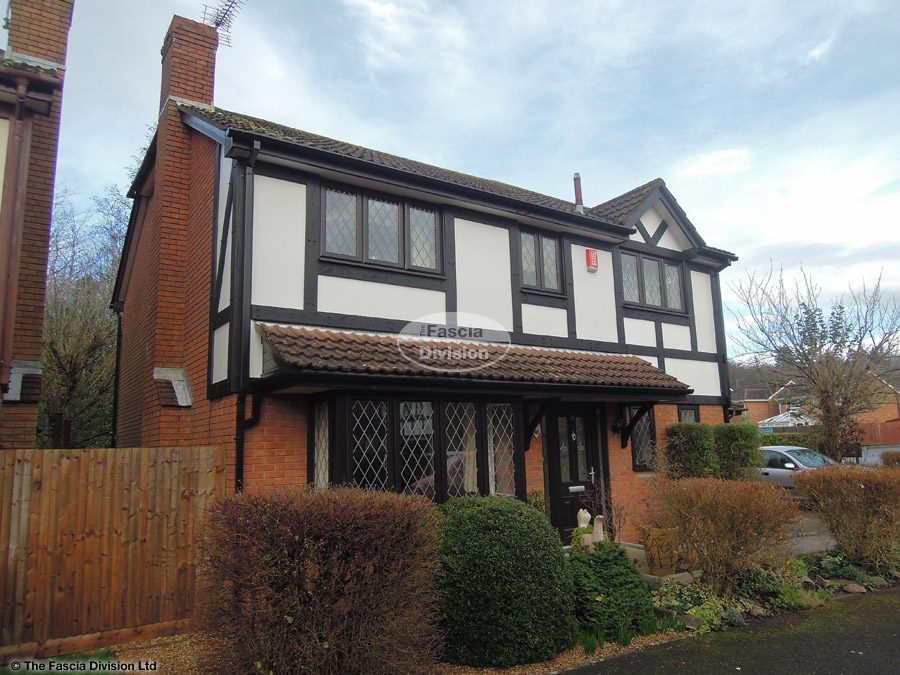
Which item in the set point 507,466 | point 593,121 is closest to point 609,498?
point 507,466

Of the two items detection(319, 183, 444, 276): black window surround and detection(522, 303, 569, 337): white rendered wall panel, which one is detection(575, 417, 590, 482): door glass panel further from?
detection(319, 183, 444, 276): black window surround

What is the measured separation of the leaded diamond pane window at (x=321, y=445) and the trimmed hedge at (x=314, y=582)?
2.84 metres

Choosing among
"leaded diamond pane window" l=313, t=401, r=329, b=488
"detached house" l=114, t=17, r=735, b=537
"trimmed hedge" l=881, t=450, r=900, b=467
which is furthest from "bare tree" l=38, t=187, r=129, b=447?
"trimmed hedge" l=881, t=450, r=900, b=467

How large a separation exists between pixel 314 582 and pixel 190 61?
948cm

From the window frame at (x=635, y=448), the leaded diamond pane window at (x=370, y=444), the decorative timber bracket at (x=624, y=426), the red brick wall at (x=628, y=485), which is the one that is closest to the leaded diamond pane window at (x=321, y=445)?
the leaded diamond pane window at (x=370, y=444)

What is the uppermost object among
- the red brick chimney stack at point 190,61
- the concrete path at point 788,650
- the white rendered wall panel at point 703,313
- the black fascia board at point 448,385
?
the red brick chimney stack at point 190,61

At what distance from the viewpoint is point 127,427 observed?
36.9 feet

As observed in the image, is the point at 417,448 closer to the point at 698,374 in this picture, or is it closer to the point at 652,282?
the point at 652,282

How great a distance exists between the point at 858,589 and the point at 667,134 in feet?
25.5

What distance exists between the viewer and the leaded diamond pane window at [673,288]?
41.9 ft

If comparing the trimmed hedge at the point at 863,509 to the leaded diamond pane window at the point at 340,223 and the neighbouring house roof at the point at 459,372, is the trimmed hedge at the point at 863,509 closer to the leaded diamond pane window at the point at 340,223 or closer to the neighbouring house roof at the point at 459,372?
the neighbouring house roof at the point at 459,372

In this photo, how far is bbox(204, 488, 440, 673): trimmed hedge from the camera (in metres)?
3.90

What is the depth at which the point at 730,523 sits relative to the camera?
665 cm

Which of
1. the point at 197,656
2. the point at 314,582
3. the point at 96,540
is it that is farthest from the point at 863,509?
the point at 96,540
